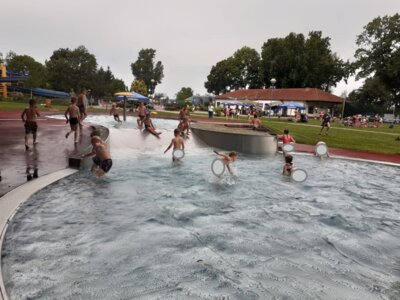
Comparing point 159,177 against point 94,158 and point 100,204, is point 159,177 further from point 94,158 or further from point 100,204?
point 100,204

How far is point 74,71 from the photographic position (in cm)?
9512

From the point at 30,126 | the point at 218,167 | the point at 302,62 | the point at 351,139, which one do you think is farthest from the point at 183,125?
the point at 302,62

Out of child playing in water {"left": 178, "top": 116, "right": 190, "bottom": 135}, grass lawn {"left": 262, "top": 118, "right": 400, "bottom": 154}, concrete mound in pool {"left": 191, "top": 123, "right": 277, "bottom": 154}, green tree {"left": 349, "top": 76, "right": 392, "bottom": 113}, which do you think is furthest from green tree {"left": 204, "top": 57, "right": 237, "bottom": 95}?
concrete mound in pool {"left": 191, "top": 123, "right": 277, "bottom": 154}

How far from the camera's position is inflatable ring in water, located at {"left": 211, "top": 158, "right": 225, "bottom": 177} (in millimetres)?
9717

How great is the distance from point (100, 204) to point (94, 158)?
2.27m

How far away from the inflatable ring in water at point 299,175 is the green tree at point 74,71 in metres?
92.4

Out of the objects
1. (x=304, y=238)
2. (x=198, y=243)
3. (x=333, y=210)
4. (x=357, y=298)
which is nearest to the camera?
(x=357, y=298)

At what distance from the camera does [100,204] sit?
723 cm

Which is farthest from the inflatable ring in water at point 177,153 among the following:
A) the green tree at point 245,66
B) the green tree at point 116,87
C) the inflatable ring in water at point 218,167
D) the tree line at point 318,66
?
the green tree at point 116,87

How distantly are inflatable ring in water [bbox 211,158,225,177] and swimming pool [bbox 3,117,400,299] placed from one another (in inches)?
12.6

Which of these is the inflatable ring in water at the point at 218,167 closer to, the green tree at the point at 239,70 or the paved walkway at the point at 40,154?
the paved walkway at the point at 40,154

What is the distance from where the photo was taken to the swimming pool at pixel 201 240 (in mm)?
4402

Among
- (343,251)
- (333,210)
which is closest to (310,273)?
(343,251)

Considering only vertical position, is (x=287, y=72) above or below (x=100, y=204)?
above
